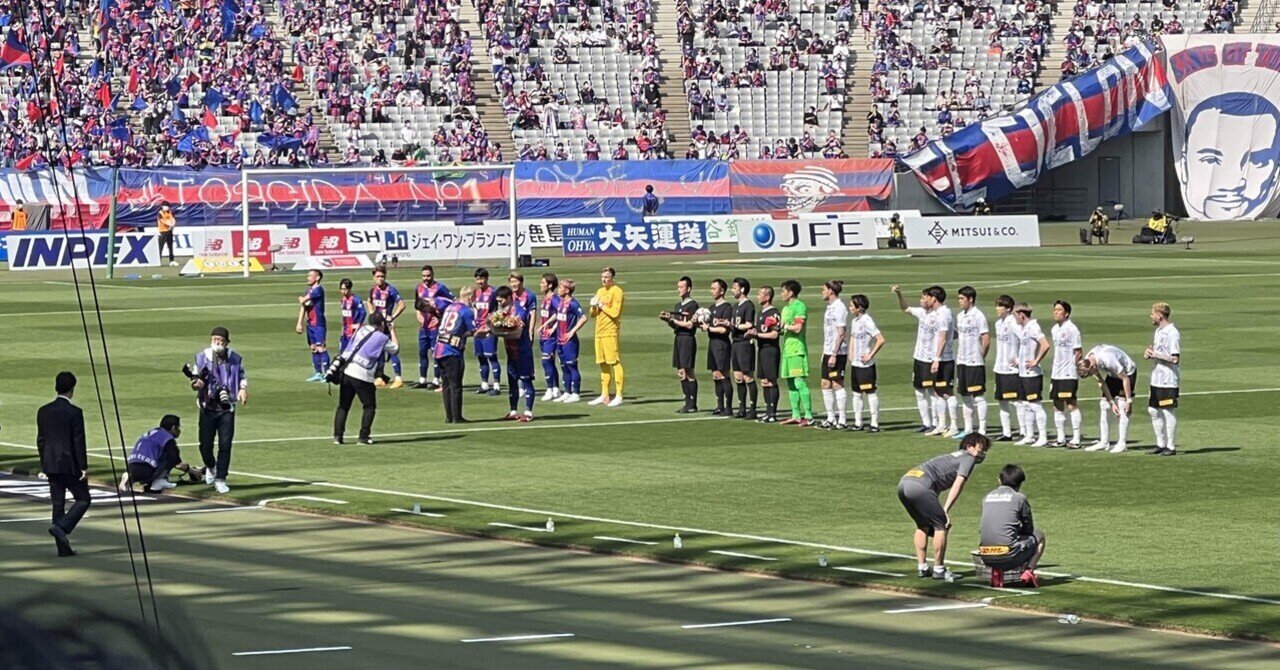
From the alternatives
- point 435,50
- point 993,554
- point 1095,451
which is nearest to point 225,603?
point 993,554

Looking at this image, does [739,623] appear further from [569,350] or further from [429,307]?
[429,307]

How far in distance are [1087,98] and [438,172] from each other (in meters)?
25.9

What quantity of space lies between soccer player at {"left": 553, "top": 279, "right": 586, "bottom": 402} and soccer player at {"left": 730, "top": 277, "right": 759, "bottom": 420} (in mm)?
2687

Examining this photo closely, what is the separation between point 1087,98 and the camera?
75375 millimetres

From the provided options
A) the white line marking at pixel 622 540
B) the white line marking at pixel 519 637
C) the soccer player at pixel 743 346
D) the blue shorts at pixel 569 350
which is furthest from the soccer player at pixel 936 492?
the blue shorts at pixel 569 350

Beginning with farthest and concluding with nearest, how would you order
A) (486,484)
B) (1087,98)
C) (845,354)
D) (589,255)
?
1. (1087,98)
2. (589,255)
3. (845,354)
4. (486,484)

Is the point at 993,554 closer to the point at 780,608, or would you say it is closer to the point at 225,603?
the point at 780,608

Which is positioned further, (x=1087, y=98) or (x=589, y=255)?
(x=1087, y=98)

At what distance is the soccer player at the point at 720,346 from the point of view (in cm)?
2708

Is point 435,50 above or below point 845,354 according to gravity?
above

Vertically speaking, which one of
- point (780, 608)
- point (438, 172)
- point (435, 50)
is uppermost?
point (435, 50)

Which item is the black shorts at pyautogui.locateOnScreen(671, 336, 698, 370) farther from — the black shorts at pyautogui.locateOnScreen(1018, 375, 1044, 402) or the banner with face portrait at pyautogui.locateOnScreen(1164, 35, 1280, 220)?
the banner with face portrait at pyautogui.locateOnScreen(1164, 35, 1280, 220)

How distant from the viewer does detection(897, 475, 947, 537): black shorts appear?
51.9 feet

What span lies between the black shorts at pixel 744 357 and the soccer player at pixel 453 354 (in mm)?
3649
